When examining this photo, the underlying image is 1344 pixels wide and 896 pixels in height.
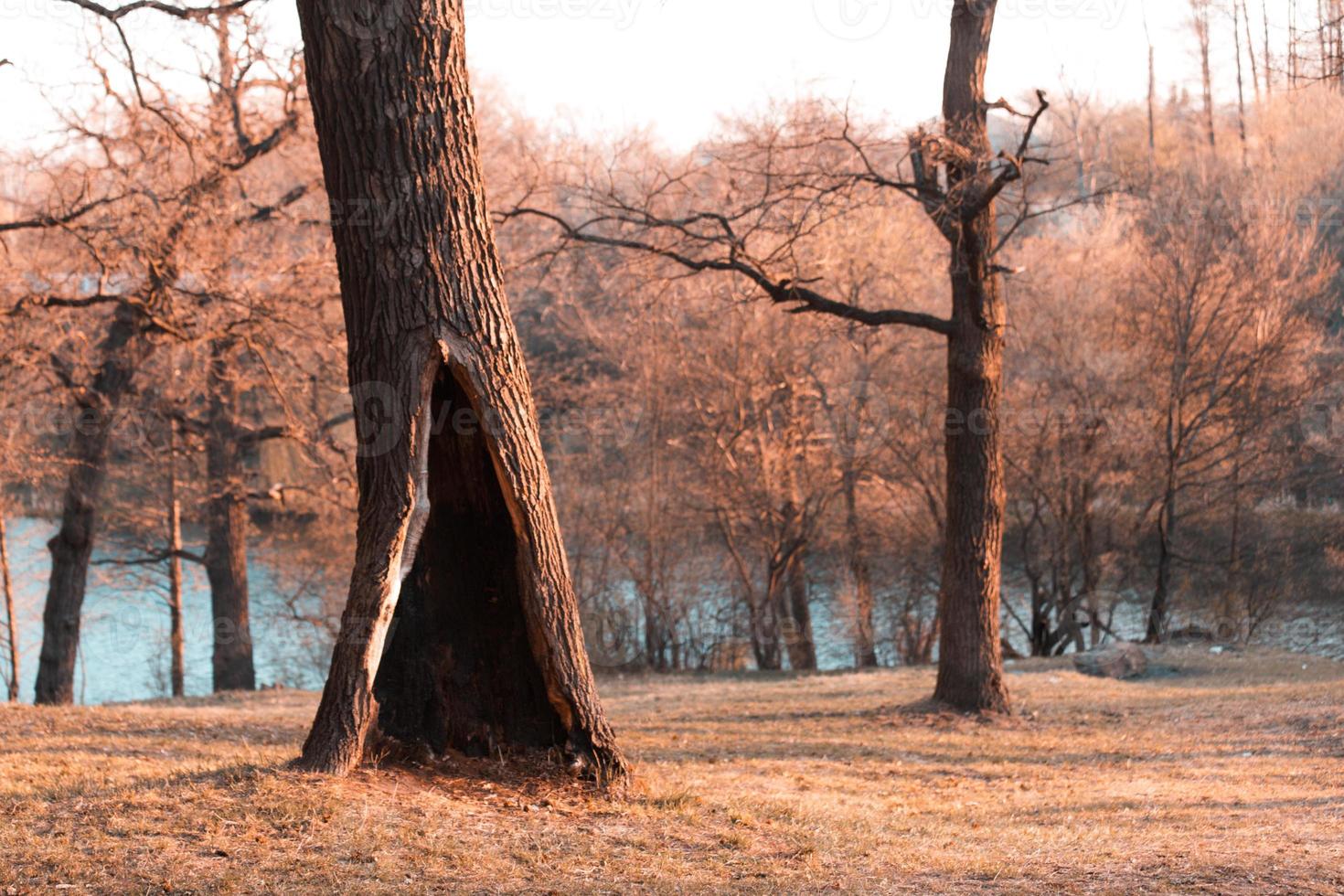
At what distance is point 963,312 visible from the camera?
10.4 m

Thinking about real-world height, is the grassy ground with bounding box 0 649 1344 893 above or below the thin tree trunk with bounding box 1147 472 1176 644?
below

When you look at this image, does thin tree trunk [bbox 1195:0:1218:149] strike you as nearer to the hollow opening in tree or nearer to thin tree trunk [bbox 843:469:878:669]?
thin tree trunk [bbox 843:469:878:669]

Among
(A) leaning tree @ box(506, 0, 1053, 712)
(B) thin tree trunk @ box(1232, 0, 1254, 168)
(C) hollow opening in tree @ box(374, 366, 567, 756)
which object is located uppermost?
(B) thin tree trunk @ box(1232, 0, 1254, 168)

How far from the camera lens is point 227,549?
18.0m

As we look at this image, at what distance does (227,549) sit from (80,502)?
5.13 metres

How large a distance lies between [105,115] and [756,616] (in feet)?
49.0

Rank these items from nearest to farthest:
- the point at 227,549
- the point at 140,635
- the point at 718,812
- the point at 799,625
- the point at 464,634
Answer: the point at 718,812 → the point at 464,634 → the point at 227,549 → the point at 799,625 → the point at 140,635

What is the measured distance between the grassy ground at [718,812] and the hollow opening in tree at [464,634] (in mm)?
261

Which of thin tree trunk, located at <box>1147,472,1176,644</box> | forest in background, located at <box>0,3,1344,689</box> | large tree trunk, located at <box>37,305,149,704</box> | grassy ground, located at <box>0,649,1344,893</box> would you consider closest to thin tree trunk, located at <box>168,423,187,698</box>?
forest in background, located at <box>0,3,1344,689</box>

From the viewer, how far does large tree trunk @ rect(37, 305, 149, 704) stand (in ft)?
42.2

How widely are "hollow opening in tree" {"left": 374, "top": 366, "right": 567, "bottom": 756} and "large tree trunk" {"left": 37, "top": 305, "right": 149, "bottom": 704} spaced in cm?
821

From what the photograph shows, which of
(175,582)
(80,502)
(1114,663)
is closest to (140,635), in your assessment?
(175,582)

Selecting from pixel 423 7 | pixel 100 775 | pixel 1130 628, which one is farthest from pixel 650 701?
pixel 1130 628

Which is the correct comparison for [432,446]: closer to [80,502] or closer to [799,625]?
[80,502]
